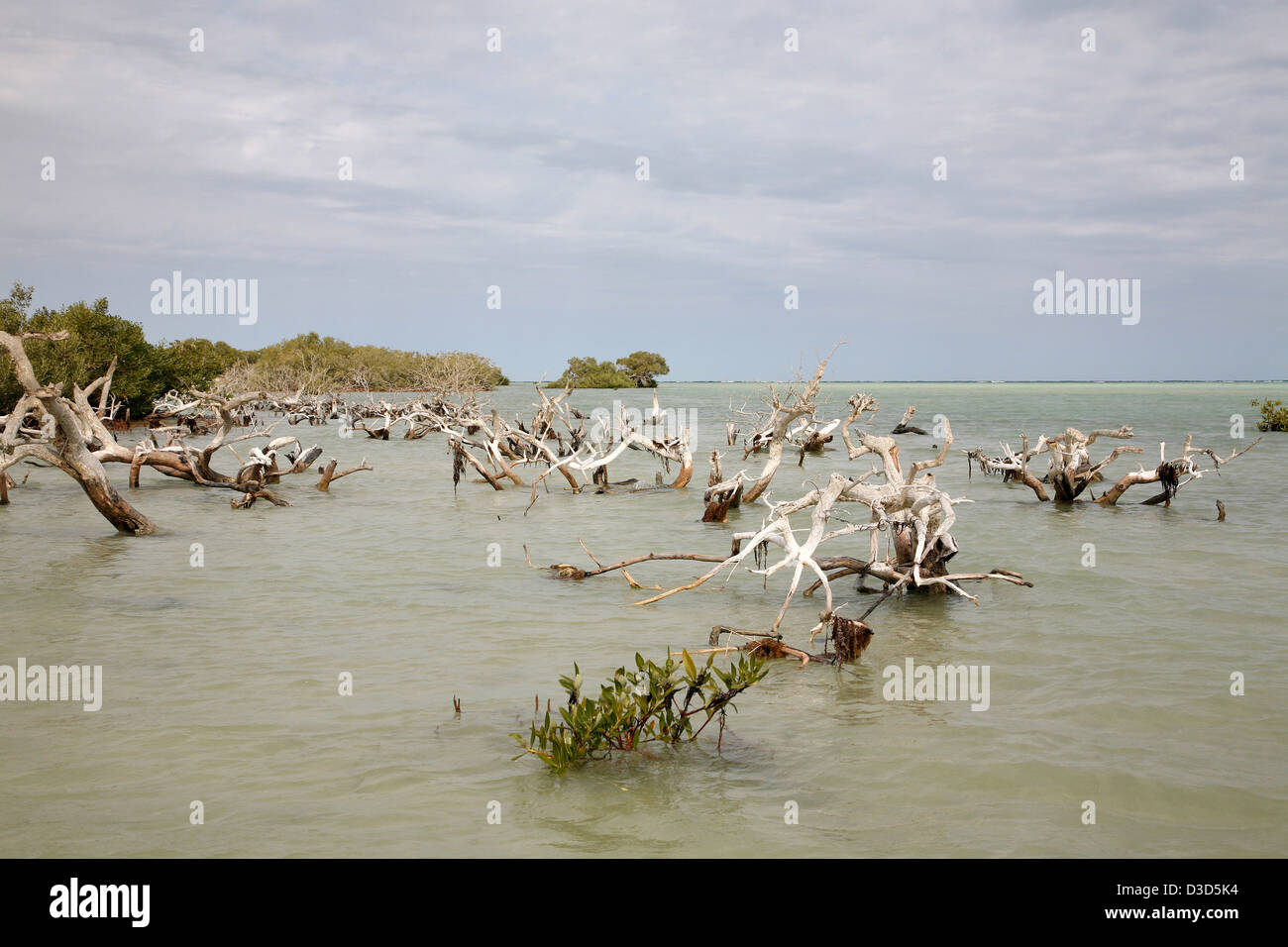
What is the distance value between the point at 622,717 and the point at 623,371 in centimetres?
15286

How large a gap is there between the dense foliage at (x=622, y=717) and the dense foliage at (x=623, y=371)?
14496 cm

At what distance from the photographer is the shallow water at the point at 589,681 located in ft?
18.8

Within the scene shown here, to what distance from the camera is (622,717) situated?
6.79 meters

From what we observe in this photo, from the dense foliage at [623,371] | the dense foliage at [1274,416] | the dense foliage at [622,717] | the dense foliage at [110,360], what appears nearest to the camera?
the dense foliage at [622,717]

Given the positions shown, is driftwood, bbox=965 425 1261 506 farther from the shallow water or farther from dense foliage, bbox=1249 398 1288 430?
dense foliage, bbox=1249 398 1288 430

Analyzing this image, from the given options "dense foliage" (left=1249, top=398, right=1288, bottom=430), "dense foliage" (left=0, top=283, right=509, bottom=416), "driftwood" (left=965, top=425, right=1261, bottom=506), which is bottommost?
"driftwood" (left=965, top=425, right=1261, bottom=506)

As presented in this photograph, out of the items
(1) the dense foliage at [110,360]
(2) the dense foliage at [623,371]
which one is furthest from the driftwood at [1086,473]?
(2) the dense foliage at [623,371]

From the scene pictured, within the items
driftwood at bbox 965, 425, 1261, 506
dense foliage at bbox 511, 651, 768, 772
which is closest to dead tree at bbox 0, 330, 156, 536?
dense foliage at bbox 511, 651, 768, 772

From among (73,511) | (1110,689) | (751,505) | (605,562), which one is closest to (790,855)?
(1110,689)

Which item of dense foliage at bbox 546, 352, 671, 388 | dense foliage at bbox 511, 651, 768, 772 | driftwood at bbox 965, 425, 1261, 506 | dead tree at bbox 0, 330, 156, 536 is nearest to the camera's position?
dense foliage at bbox 511, 651, 768, 772

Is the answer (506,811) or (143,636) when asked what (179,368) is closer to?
(143,636)

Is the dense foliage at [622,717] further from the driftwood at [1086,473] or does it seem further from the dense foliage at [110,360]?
the dense foliage at [110,360]

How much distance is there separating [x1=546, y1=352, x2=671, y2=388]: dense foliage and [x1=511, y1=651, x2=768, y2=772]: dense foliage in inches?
5707

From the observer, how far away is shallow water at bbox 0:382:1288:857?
5.74 meters
